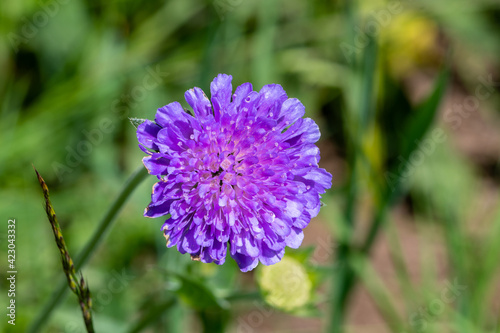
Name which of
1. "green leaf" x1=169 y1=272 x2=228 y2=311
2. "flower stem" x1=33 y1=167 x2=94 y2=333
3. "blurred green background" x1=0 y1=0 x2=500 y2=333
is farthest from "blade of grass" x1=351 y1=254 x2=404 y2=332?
"flower stem" x1=33 y1=167 x2=94 y2=333

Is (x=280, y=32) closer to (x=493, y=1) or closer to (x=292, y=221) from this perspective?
(x=493, y=1)

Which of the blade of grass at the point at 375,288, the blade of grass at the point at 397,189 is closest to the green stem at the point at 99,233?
the blade of grass at the point at 397,189

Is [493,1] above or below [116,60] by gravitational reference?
above

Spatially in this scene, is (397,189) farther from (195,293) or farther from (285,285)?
(195,293)

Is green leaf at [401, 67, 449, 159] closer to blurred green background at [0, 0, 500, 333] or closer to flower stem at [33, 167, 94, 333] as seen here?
blurred green background at [0, 0, 500, 333]

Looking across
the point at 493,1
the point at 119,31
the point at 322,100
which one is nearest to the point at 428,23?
the point at 493,1
